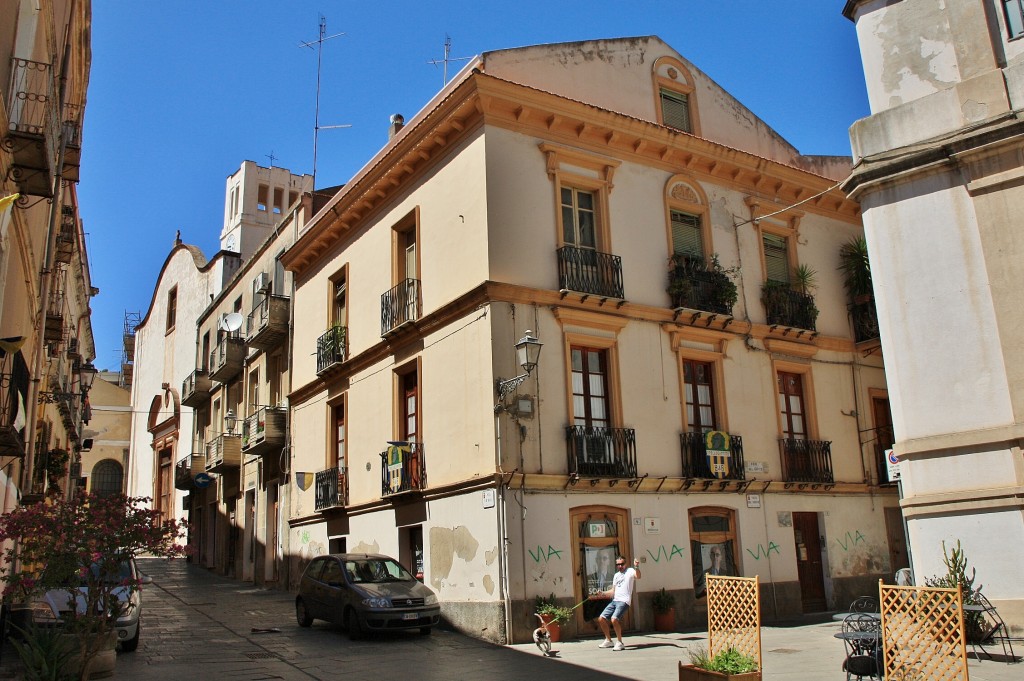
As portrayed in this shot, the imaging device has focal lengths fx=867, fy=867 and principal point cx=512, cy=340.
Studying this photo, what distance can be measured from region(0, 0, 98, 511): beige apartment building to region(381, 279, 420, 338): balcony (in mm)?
6565

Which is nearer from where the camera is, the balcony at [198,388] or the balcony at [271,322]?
the balcony at [271,322]

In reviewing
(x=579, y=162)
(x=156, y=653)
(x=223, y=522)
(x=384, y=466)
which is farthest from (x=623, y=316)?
(x=223, y=522)

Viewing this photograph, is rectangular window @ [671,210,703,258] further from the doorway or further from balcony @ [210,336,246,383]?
balcony @ [210,336,246,383]

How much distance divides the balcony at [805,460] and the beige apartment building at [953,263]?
18.4 ft

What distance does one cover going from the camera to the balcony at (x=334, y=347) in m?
21.1

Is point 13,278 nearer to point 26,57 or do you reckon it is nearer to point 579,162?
point 26,57

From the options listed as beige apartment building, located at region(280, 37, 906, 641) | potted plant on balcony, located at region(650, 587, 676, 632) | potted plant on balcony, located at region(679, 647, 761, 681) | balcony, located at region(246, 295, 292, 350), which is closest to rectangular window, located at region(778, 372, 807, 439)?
beige apartment building, located at region(280, 37, 906, 641)

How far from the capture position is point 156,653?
42.9 ft

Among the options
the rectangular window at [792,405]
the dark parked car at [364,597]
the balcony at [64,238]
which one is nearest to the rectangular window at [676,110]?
the rectangular window at [792,405]

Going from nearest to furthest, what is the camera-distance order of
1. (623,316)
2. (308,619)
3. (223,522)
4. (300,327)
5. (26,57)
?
1. (26,57)
2. (308,619)
3. (623,316)
4. (300,327)
5. (223,522)

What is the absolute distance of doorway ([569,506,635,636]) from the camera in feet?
49.9

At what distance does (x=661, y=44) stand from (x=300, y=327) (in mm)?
12026

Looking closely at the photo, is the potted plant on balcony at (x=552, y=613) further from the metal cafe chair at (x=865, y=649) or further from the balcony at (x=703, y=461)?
the metal cafe chair at (x=865, y=649)

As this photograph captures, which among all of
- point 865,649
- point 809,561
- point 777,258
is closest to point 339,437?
point 809,561
